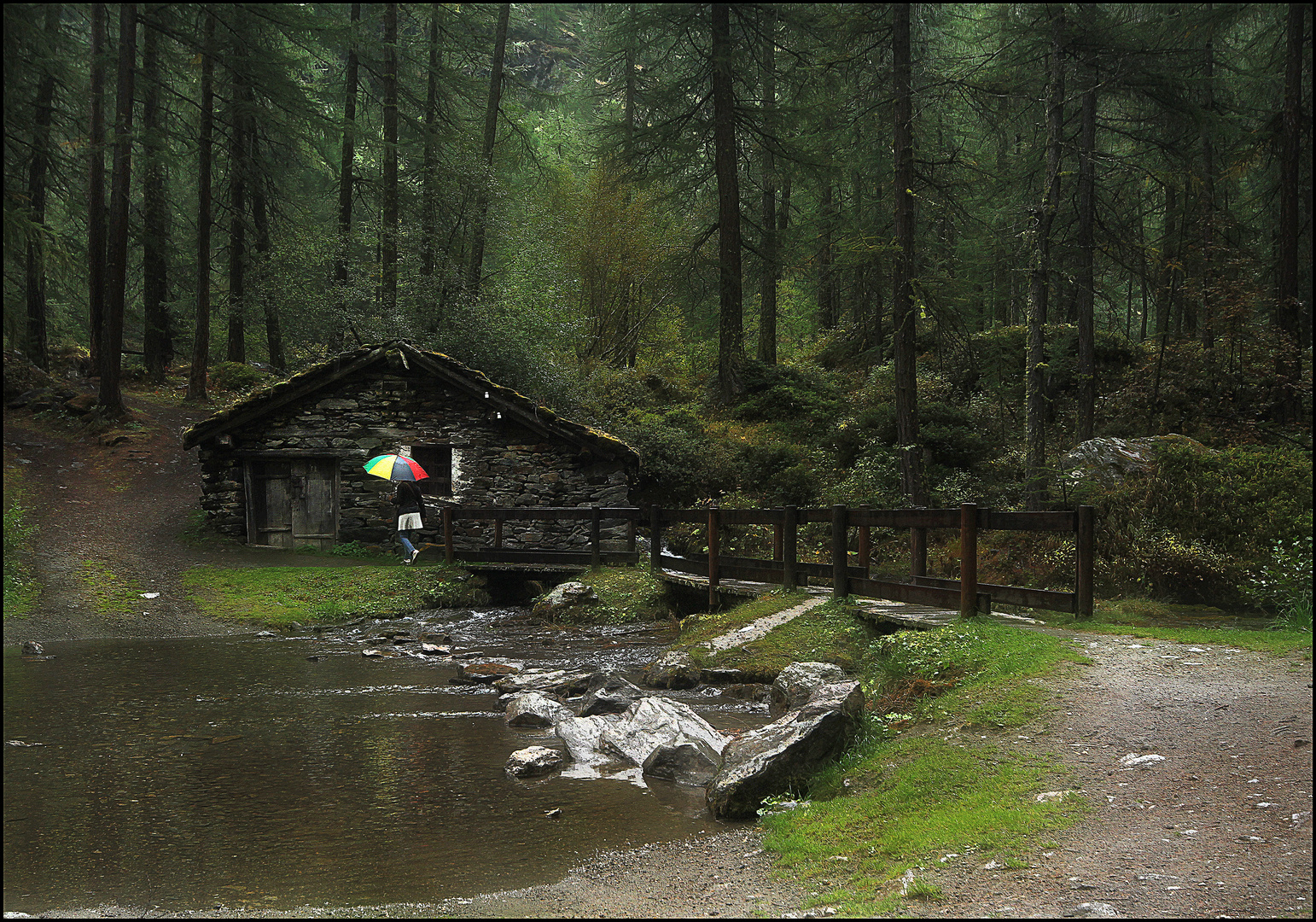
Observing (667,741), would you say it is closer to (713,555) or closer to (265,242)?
(713,555)

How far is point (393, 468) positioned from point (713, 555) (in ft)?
20.7

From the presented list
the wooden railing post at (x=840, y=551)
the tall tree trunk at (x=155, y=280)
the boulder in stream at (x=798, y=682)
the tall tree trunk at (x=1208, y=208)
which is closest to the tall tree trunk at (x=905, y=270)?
the tall tree trunk at (x=1208, y=208)

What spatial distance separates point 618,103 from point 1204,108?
2504 cm

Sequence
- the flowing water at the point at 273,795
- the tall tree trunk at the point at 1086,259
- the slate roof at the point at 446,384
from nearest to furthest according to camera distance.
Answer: the flowing water at the point at 273,795 < the tall tree trunk at the point at 1086,259 < the slate roof at the point at 446,384

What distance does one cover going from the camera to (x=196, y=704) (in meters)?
6.98

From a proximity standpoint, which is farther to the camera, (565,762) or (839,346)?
(839,346)

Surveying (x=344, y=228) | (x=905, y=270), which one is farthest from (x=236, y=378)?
(x=905, y=270)

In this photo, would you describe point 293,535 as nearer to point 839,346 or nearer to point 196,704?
point 196,704

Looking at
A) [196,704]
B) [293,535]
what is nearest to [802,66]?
[293,535]

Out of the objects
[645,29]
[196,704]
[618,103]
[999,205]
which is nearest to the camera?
[196,704]

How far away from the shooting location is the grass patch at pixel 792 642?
8125 mm

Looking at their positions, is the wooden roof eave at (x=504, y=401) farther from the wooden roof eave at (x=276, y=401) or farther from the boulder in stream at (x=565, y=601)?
the boulder in stream at (x=565, y=601)

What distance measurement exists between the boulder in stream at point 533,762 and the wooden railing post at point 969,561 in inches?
159

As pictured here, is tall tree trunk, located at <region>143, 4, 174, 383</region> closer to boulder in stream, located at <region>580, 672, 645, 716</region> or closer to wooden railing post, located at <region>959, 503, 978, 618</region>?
boulder in stream, located at <region>580, 672, 645, 716</region>
